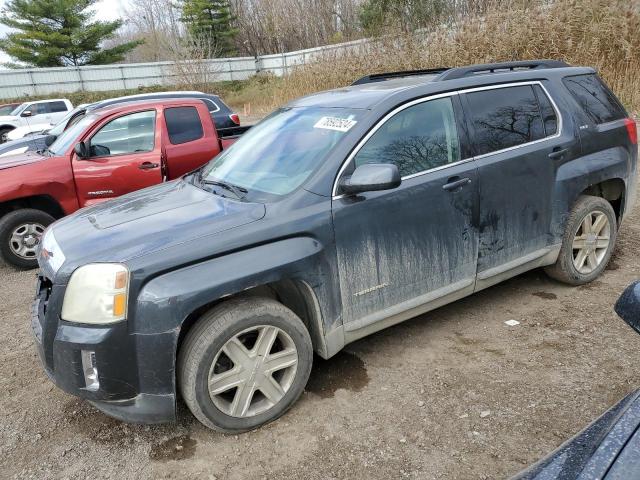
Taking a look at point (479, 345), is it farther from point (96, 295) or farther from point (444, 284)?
point (96, 295)

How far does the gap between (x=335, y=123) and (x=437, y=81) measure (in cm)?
82

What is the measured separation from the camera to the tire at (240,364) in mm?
2543

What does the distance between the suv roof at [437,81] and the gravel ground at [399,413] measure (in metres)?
1.73

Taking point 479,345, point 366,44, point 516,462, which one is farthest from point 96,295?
point 366,44

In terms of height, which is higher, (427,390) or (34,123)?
(34,123)

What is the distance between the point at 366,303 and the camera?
3.02 m

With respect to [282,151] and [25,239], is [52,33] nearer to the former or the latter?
[25,239]

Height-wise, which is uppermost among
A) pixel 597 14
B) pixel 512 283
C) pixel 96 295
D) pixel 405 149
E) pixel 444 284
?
pixel 597 14

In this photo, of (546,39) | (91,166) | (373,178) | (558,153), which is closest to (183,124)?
(91,166)

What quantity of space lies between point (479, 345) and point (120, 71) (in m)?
38.2

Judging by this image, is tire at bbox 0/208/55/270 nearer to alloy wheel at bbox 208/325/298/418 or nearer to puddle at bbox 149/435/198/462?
puddle at bbox 149/435/198/462

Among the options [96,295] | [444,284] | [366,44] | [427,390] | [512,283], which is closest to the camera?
[96,295]

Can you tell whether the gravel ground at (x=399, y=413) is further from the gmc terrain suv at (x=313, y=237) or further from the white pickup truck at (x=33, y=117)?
the white pickup truck at (x=33, y=117)

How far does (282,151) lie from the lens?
3318 mm
